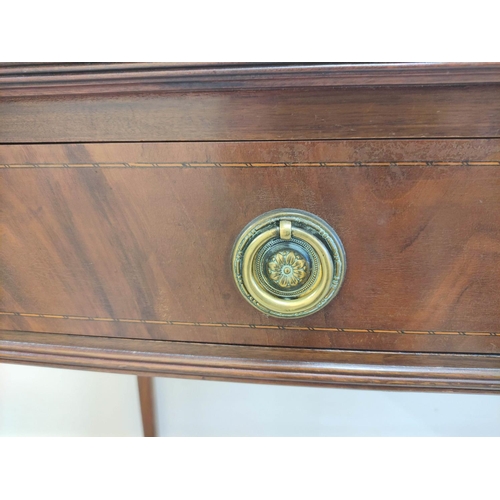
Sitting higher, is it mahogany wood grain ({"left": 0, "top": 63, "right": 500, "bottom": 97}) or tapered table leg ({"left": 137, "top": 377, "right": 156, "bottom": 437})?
tapered table leg ({"left": 137, "top": 377, "right": 156, "bottom": 437})

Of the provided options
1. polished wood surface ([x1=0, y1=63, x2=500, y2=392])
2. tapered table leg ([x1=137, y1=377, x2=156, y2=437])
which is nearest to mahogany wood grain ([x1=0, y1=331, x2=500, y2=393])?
polished wood surface ([x1=0, y1=63, x2=500, y2=392])

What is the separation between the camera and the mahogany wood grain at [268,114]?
34cm

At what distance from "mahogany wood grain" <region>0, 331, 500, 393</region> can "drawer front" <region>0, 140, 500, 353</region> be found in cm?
1

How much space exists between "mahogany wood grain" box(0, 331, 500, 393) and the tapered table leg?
44 centimetres

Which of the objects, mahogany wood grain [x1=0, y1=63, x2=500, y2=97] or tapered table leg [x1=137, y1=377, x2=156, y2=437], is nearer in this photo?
mahogany wood grain [x1=0, y1=63, x2=500, y2=97]

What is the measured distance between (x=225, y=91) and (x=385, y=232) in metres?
0.17

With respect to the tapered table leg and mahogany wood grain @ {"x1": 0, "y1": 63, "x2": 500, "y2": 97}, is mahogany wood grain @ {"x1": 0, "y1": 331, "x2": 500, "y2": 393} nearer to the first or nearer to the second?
mahogany wood grain @ {"x1": 0, "y1": 63, "x2": 500, "y2": 97}

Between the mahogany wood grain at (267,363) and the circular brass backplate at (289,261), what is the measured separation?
68 millimetres

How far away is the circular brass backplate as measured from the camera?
36 cm

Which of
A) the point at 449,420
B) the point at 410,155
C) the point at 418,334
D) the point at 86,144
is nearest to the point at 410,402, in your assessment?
the point at 449,420

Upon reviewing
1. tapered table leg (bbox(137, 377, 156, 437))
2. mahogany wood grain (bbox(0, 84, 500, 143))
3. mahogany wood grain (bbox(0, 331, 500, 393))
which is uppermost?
tapered table leg (bbox(137, 377, 156, 437))

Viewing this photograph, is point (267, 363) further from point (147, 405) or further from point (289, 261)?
point (147, 405)

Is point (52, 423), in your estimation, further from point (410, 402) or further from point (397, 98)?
point (397, 98)

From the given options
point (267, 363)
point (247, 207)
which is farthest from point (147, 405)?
point (247, 207)
